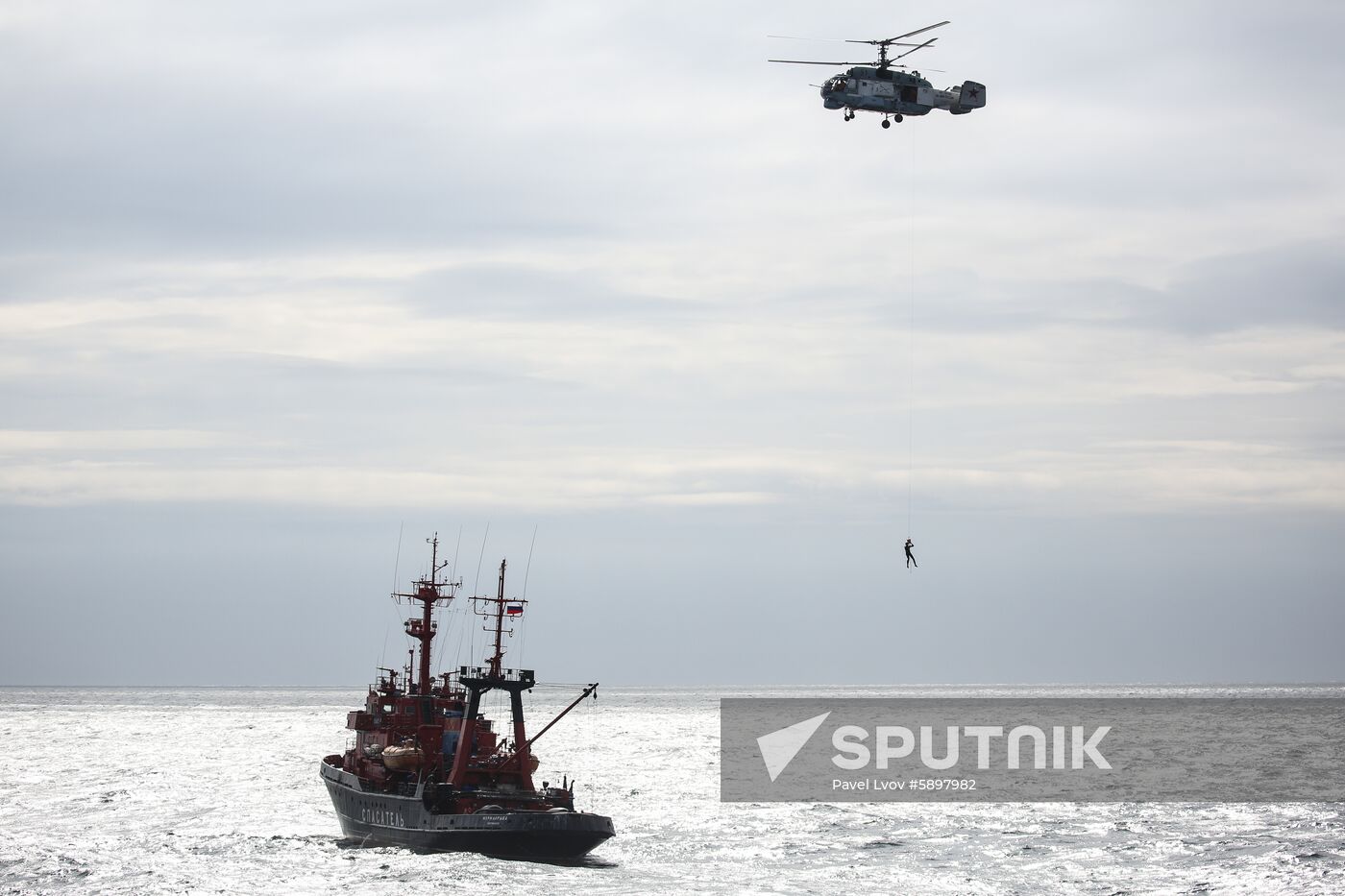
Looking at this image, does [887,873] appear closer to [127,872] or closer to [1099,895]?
[1099,895]

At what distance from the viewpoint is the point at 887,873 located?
51.0m

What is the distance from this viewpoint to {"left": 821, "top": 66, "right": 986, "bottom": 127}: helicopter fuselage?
61.8 meters

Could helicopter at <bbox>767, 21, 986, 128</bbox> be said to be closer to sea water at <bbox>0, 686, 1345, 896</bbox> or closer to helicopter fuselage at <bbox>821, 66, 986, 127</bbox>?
helicopter fuselage at <bbox>821, 66, 986, 127</bbox>

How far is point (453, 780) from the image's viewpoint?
5506 cm

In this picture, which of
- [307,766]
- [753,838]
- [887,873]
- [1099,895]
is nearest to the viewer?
[1099,895]

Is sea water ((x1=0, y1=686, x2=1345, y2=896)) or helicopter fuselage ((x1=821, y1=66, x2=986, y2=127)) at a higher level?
helicopter fuselage ((x1=821, y1=66, x2=986, y2=127))

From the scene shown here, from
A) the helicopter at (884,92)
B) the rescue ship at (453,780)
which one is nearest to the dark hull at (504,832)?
the rescue ship at (453,780)

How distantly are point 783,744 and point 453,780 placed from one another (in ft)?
299

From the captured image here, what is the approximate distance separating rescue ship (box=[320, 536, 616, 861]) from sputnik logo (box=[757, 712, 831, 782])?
128 ft

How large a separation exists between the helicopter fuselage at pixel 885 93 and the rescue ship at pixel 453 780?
83.8ft

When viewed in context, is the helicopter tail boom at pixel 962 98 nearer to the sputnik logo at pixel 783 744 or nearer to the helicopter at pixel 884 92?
the helicopter at pixel 884 92

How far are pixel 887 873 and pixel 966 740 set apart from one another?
10431 centimetres

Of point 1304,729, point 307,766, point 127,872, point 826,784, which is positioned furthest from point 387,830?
point 1304,729

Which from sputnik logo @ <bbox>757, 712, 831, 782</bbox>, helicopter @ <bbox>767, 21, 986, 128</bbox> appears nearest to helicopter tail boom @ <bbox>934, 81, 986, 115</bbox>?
helicopter @ <bbox>767, 21, 986, 128</bbox>
